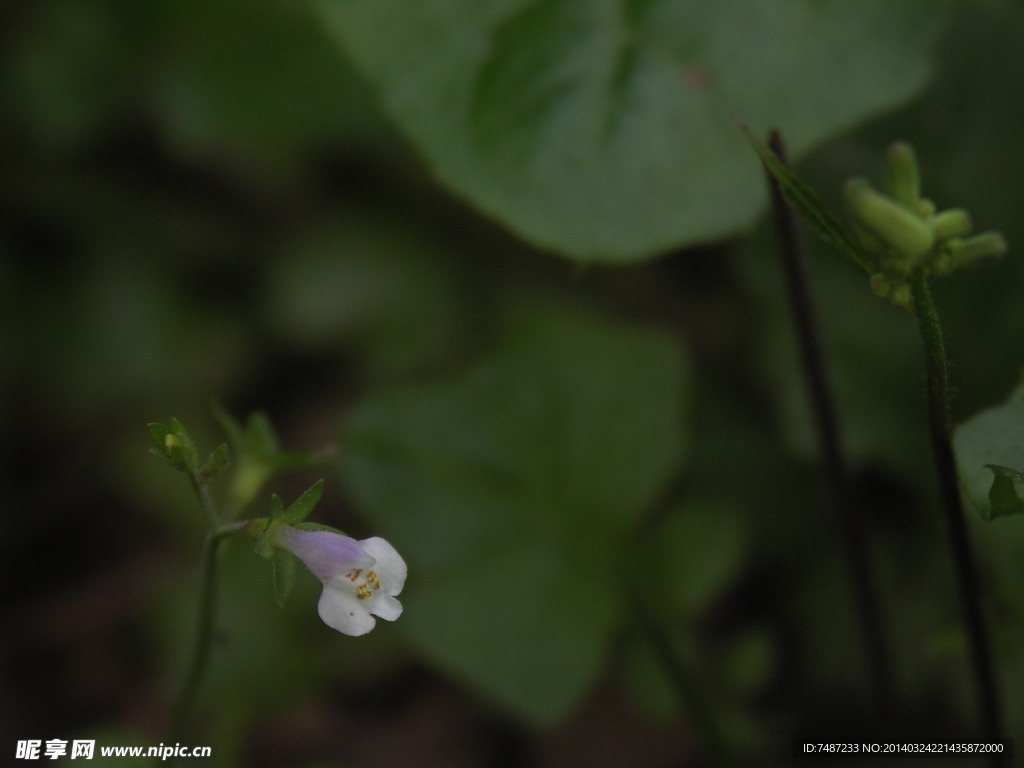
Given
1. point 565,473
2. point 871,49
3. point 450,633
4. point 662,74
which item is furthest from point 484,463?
point 871,49

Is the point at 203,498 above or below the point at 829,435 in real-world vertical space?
above

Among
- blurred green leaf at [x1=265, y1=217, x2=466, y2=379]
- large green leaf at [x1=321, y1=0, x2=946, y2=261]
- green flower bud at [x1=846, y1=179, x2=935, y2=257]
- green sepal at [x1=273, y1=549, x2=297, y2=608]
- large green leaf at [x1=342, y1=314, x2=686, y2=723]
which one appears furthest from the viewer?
blurred green leaf at [x1=265, y1=217, x2=466, y2=379]

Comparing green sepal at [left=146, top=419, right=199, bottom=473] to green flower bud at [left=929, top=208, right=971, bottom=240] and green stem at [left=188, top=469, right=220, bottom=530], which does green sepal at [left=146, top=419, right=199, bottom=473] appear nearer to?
green stem at [left=188, top=469, right=220, bottom=530]

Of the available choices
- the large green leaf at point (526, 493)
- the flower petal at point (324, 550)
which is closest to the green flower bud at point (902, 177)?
the flower petal at point (324, 550)

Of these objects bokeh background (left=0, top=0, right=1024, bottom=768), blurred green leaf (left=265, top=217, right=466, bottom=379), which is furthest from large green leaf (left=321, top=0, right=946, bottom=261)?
blurred green leaf (left=265, top=217, right=466, bottom=379)

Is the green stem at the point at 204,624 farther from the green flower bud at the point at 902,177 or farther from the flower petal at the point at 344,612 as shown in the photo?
the green flower bud at the point at 902,177

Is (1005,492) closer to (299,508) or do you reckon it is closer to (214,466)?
(299,508)

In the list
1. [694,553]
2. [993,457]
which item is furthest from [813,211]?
[694,553]
